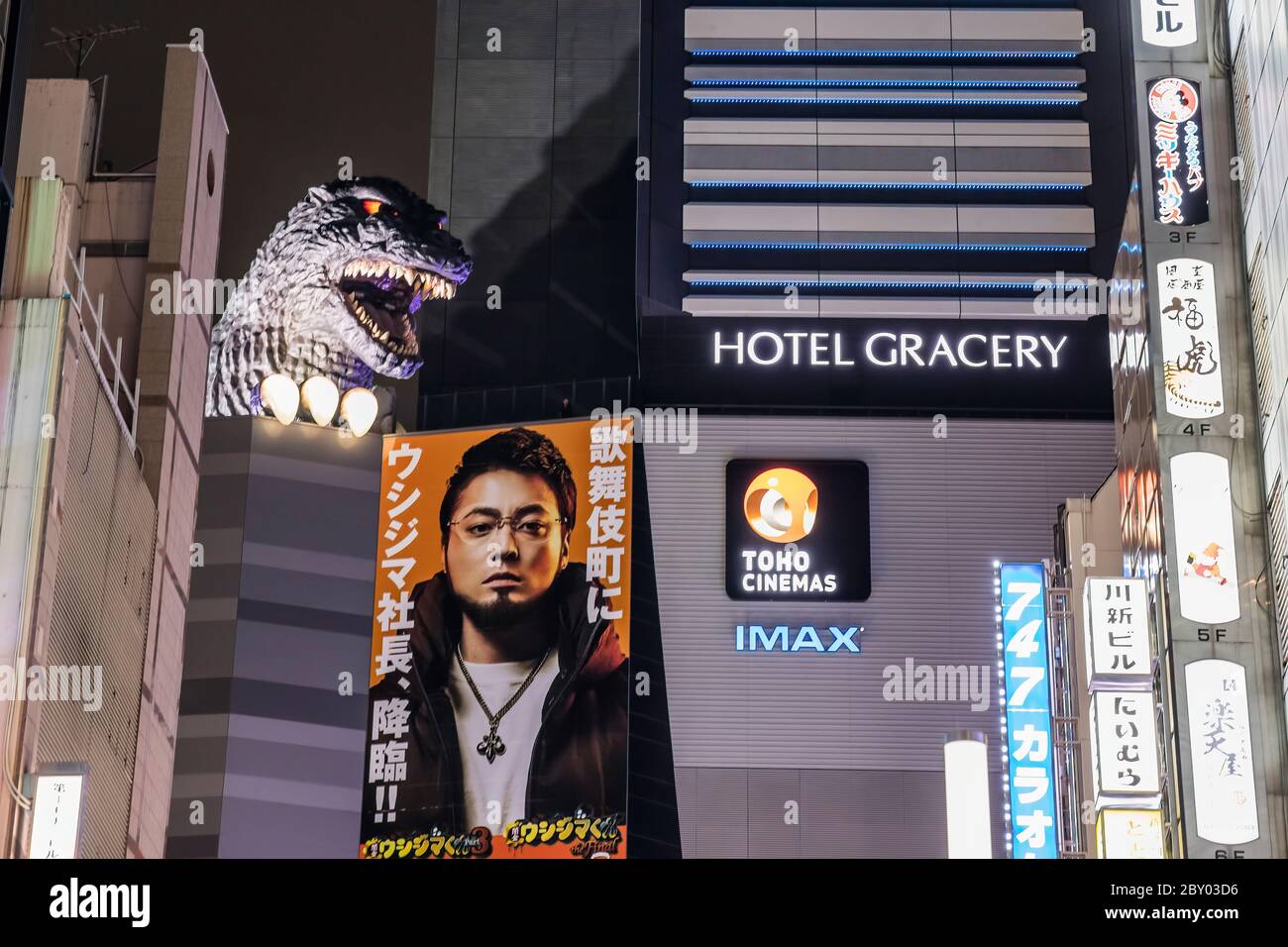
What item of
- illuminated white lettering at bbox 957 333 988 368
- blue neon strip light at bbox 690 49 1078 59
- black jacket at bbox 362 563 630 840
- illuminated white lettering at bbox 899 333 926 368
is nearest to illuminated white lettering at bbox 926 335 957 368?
illuminated white lettering at bbox 957 333 988 368

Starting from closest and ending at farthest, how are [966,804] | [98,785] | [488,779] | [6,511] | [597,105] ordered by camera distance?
[966,804]
[6,511]
[98,785]
[488,779]
[597,105]

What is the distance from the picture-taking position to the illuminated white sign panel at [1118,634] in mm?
23234

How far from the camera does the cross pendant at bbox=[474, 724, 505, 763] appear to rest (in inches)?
1510

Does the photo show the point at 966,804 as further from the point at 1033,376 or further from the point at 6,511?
the point at 1033,376

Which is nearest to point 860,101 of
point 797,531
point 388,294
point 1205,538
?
point 797,531

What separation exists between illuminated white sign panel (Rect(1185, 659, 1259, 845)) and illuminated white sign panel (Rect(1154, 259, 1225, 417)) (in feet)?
10.9

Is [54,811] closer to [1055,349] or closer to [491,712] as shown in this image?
[491,712]

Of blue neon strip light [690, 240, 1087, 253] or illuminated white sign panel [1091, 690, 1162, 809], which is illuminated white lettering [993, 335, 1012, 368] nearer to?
blue neon strip light [690, 240, 1087, 253]

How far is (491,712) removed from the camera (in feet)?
128

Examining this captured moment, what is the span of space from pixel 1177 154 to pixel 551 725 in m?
19.8

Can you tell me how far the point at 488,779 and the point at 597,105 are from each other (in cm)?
1836

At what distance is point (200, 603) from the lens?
44719 mm

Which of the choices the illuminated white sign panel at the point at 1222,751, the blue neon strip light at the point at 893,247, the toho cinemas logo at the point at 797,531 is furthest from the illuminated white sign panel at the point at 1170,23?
the blue neon strip light at the point at 893,247
